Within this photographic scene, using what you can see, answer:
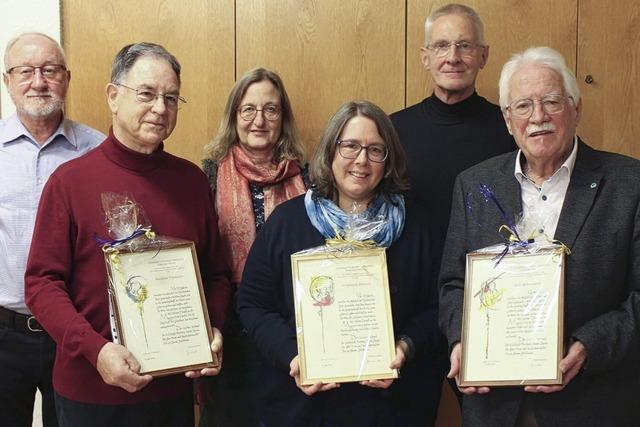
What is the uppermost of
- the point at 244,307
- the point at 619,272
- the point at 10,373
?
the point at 619,272

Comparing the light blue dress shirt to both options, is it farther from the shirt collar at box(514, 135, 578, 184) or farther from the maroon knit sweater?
the shirt collar at box(514, 135, 578, 184)

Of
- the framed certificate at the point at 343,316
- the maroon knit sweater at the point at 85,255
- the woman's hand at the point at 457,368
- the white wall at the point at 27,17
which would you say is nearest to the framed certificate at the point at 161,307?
the maroon knit sweater at the point at 85,255

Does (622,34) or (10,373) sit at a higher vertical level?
(622,34)

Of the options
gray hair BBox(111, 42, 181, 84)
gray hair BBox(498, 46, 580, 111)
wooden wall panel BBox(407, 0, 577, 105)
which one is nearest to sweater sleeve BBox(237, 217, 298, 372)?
gray hair BBox(111, 42, 181, 84)

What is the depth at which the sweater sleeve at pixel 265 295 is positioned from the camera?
2373mm

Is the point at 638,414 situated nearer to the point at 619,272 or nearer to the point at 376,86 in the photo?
the point at 619,272

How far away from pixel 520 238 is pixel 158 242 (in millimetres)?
1184

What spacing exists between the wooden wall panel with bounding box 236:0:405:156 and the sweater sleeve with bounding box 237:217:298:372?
55.8 inches

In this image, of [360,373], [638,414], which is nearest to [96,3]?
[360,373]

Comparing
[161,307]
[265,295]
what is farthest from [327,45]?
[161,307]

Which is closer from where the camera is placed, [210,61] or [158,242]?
[158,242]

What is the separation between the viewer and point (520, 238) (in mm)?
2131

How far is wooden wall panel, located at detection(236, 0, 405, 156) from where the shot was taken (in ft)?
12.0

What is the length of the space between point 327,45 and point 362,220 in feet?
5.28
